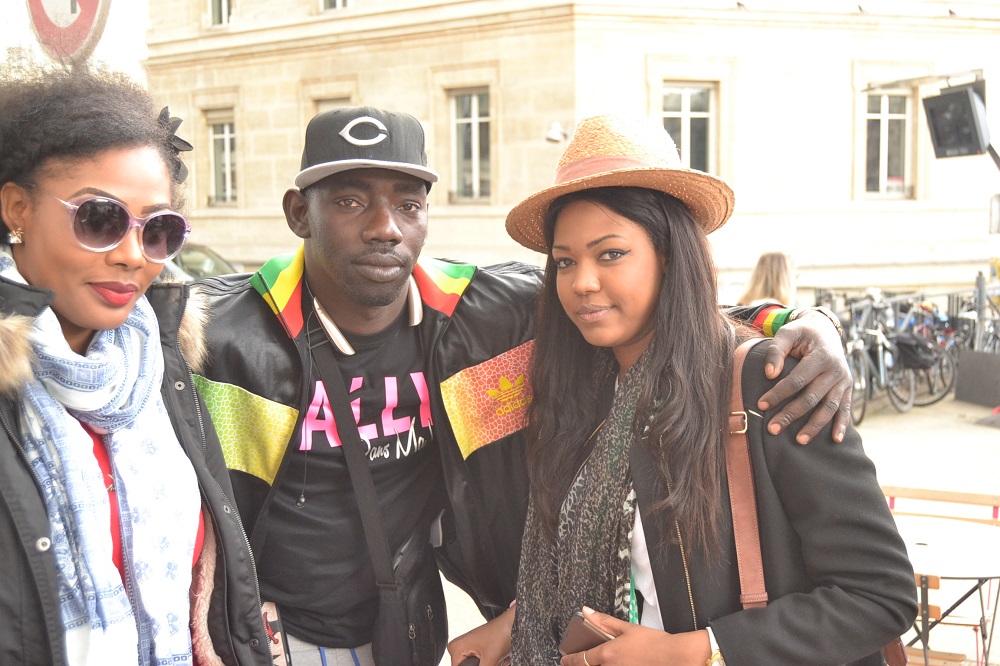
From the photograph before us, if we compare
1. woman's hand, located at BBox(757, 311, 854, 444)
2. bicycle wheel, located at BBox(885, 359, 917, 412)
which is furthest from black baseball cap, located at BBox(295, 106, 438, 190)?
bicycle wheel, located at BBox(885, 359, 917, 412)

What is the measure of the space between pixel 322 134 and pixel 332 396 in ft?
2.24

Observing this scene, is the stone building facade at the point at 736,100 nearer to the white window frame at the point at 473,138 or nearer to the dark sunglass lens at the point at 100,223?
the white window frame at the point at 473,138

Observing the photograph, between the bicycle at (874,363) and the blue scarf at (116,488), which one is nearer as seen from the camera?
the blue scarf at (116,488)

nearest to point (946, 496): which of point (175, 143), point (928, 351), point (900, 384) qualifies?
point (175, 143)

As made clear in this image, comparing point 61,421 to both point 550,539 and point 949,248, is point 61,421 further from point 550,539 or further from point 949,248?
point 949,248

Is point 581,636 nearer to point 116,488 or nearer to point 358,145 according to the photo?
point 116,488

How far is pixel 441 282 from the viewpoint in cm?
272

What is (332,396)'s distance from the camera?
244 centimetres

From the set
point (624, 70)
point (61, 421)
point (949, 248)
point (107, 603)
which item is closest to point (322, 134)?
point (61, 421)

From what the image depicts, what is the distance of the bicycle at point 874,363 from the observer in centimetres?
1023

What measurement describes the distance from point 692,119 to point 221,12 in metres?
10.9

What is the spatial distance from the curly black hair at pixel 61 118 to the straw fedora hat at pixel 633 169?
2.87ft

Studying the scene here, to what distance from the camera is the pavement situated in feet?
→ 24.0

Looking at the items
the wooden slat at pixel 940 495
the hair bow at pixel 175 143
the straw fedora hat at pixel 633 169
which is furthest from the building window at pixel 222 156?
the straw fedora hat at pixel 633 169
